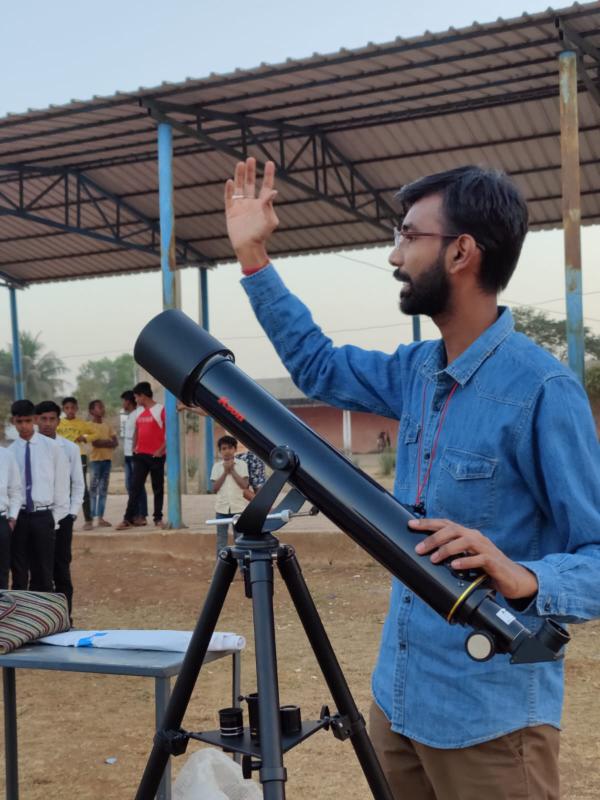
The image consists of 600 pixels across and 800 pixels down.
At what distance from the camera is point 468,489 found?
1596mm

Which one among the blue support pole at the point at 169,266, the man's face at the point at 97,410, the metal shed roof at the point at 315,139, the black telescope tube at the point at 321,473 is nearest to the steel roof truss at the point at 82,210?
the metal shed roof at the point at 315,139

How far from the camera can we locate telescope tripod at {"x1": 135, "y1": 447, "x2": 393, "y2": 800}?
150 centimetres

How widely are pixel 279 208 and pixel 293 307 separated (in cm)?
1282

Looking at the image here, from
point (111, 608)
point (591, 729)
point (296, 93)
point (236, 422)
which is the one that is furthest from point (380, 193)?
point (236, 422)

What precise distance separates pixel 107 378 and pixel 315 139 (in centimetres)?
6071

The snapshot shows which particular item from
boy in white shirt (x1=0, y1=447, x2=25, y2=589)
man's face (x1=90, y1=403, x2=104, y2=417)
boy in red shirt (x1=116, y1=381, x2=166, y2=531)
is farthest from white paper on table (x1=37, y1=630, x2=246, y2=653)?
man's face (x1=90, y1=403, x2=104, y2=417)

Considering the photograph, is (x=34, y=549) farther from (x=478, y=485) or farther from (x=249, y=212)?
(x=478, y=485)

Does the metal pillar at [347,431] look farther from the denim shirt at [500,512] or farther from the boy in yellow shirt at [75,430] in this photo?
the denim shirt at [500,512]

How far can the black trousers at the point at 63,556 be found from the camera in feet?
23.4

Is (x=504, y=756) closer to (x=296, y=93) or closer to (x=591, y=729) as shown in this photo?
(x=591, y=729)

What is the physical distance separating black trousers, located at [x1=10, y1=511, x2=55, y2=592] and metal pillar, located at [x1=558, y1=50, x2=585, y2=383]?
15.1 ft

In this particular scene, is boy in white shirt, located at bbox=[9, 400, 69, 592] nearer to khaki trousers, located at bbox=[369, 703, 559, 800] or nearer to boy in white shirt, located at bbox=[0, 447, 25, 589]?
boy in white shirt, located at bbox=[0, 447, 25, 589]

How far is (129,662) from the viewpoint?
2.78m

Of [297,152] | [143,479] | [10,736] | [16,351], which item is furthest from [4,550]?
[16,351]
